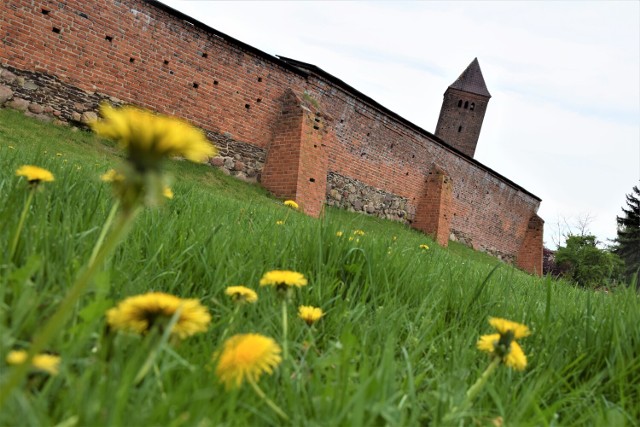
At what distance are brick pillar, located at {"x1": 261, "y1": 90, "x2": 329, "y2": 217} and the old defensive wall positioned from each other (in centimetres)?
3

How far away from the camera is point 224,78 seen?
39.7 ft

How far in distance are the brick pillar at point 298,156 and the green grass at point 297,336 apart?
10.4 metres

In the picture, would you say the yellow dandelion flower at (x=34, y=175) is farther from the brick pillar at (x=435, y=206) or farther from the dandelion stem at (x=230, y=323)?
the brick pillar at (x=435, y=206)

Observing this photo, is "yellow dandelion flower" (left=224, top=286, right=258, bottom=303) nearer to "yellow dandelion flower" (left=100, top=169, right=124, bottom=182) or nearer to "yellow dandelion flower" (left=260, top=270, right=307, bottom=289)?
"yellow dandelion flower" (left=260, top=270, right=307, bottom=289)

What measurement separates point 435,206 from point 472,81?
27.4 metres

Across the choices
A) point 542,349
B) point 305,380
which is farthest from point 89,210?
point 542,349

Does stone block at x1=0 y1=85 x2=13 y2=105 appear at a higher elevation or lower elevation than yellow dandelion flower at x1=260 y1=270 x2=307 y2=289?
higher

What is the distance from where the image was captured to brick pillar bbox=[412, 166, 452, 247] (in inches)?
754

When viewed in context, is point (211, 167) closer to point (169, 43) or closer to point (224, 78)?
point (224, 78)

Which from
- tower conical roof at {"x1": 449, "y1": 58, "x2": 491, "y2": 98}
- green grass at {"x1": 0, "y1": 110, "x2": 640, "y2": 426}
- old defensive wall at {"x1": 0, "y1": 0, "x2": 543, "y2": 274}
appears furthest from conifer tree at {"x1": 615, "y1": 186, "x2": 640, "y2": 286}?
green grass at {"x1": 0, "y1": 110, "x2": 640, "y2": 426}

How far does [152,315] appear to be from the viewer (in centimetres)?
69

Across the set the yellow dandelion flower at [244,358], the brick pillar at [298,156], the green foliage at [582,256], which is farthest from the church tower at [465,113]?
the yellow dandelion flower at [244,358]

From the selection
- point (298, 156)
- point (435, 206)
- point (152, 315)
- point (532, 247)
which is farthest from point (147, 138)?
point (532, 247)

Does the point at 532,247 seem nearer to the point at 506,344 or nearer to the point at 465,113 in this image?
the point at 465,113
